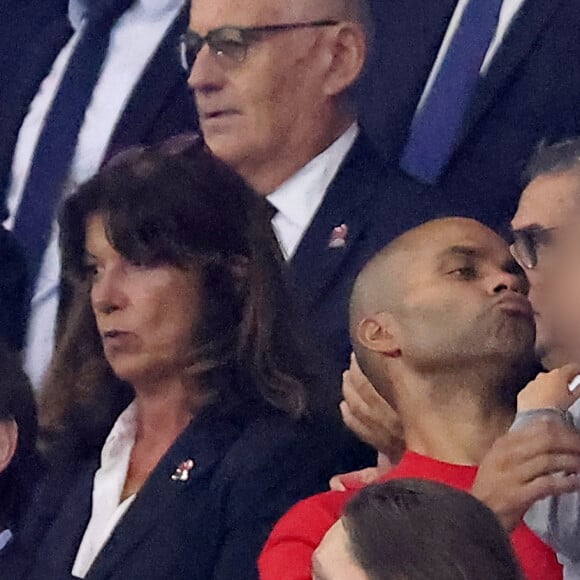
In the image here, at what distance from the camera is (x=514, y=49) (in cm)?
124

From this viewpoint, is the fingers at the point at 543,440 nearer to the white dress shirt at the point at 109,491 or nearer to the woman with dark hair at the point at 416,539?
the woman with dark hair at the point at 416,539

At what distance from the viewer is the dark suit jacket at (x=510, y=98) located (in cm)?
122

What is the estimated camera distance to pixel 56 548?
51.7 inches

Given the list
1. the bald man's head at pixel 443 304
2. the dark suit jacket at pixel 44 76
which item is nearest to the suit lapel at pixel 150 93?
the dark suit jacket at pixel 44 76

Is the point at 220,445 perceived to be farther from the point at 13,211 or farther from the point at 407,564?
the point at 407,564

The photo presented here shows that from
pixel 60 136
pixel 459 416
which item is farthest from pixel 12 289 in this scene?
pixel 459 416

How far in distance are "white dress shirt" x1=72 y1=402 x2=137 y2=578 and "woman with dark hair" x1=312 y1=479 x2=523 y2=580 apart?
513mm

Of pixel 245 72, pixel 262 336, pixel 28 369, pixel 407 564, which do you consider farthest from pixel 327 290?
pixel 407 564

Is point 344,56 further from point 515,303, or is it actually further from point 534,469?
point 534,469

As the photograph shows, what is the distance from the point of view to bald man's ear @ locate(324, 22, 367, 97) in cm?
132

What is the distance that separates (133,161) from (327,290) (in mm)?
226

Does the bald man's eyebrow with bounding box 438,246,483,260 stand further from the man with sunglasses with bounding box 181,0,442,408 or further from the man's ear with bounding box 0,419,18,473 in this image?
the man's ear with bounding box 0,419,18,473

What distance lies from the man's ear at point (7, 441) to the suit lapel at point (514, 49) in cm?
47

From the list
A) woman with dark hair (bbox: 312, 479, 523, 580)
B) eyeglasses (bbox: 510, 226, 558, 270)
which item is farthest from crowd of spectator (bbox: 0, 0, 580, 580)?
woman with dark hair (bbox: 312, 479, 523, 580)
